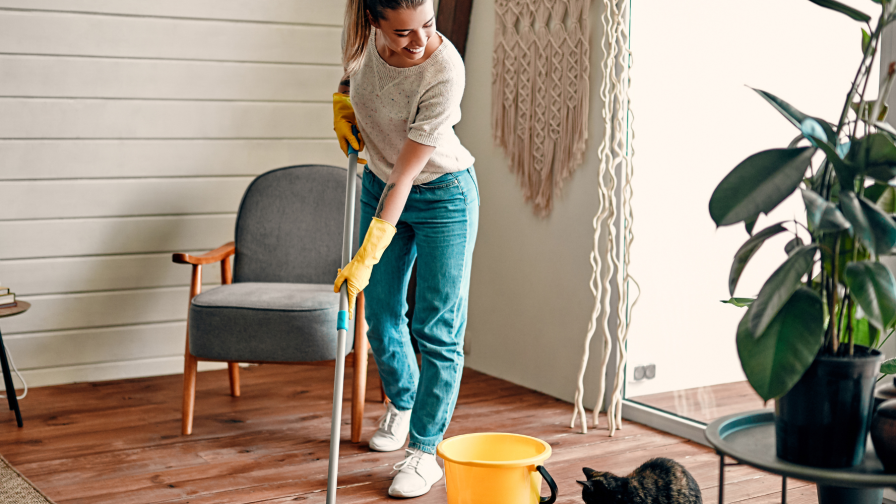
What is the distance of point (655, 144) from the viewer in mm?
2494

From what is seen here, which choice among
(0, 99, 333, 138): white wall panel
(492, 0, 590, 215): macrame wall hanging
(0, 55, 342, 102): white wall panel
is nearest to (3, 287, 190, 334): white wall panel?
(0, 99, 333, 138): white wall panel

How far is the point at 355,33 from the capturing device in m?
1.74

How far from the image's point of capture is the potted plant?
95 cm

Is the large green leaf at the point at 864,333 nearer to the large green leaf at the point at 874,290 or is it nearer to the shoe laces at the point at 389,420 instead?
the large green leaf at the point at 874,290

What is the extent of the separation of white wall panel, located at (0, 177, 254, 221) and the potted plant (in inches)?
99.2

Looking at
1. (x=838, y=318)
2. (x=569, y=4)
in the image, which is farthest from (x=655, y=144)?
(x=838, y=318)

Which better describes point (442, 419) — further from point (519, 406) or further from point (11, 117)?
point (11, 117)

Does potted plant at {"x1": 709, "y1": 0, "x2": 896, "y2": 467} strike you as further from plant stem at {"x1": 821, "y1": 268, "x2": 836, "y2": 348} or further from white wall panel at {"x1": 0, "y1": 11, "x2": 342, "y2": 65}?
white wall panel at {"x1": 0, "y1": 11, "x2": 342, "y2": 65}

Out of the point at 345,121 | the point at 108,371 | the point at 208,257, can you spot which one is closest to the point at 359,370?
the point at 208,257

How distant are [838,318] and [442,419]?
1.12m

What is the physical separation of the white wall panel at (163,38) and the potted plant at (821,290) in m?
2.07

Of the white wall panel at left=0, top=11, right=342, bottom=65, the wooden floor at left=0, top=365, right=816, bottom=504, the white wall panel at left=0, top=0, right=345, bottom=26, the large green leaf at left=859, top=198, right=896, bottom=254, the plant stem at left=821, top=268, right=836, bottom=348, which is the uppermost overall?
the white wall panel at left=0, top=0, right=345, bottom=26

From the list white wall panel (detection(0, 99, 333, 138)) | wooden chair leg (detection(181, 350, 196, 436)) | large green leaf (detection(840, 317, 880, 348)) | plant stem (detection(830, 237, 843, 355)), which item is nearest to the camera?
plant stem (detection(830, 237, 843, 355))

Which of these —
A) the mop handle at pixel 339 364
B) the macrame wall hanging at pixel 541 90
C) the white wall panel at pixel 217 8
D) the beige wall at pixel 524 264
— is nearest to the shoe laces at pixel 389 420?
the mop handle at pixel 339 364
